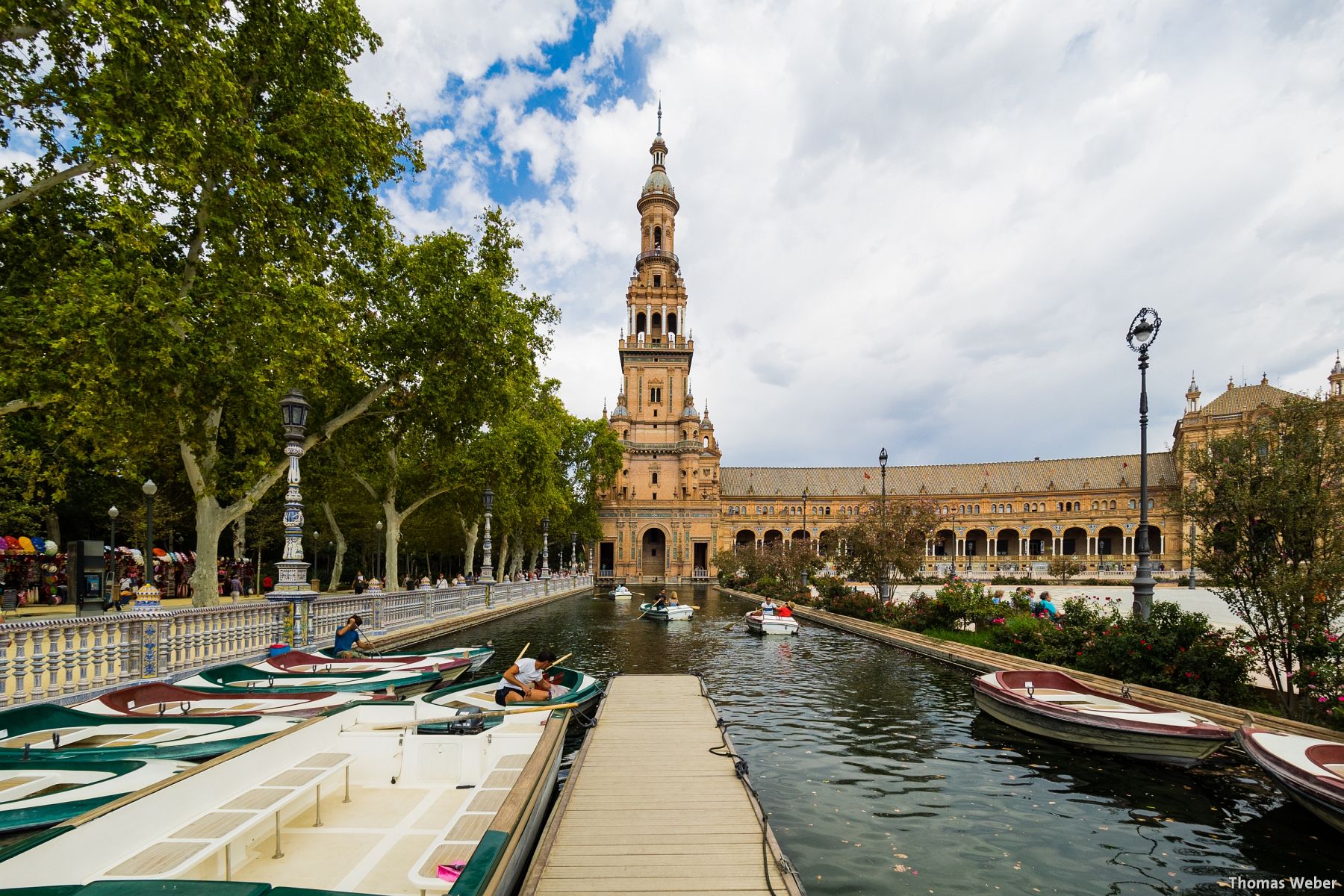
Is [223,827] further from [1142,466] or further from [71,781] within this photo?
[1142,466]

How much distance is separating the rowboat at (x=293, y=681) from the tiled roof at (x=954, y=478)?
84.9 meters

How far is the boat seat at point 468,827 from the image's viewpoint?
15.7 feet

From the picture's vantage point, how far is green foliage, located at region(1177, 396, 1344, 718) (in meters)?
10.3

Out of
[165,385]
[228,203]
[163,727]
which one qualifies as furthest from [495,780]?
[228,203]

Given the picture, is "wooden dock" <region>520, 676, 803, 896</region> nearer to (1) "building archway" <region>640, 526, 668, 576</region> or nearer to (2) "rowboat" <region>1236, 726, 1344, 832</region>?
(2) "rowboat" <region>1236, 726, 1344, 832</region>

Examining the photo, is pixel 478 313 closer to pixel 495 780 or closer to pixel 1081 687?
pixel 495 780

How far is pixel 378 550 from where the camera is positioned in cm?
4841

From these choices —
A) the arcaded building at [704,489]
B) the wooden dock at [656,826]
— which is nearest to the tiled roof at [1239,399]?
the arcaded building at [704,489]

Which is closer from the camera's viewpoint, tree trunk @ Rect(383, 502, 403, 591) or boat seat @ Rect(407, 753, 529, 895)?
boat seat @ Rect(407, 753, 529, 895)

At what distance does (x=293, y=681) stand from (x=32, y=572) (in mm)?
31601

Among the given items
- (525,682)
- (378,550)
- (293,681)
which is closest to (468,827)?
(525,682)

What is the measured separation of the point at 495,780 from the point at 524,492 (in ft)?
106

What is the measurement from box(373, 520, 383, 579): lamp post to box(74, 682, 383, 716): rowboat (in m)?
29.8

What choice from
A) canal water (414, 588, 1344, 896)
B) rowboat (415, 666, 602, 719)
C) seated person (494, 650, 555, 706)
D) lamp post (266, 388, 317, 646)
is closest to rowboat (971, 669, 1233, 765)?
canal water (414, 588, 1344, 896)
